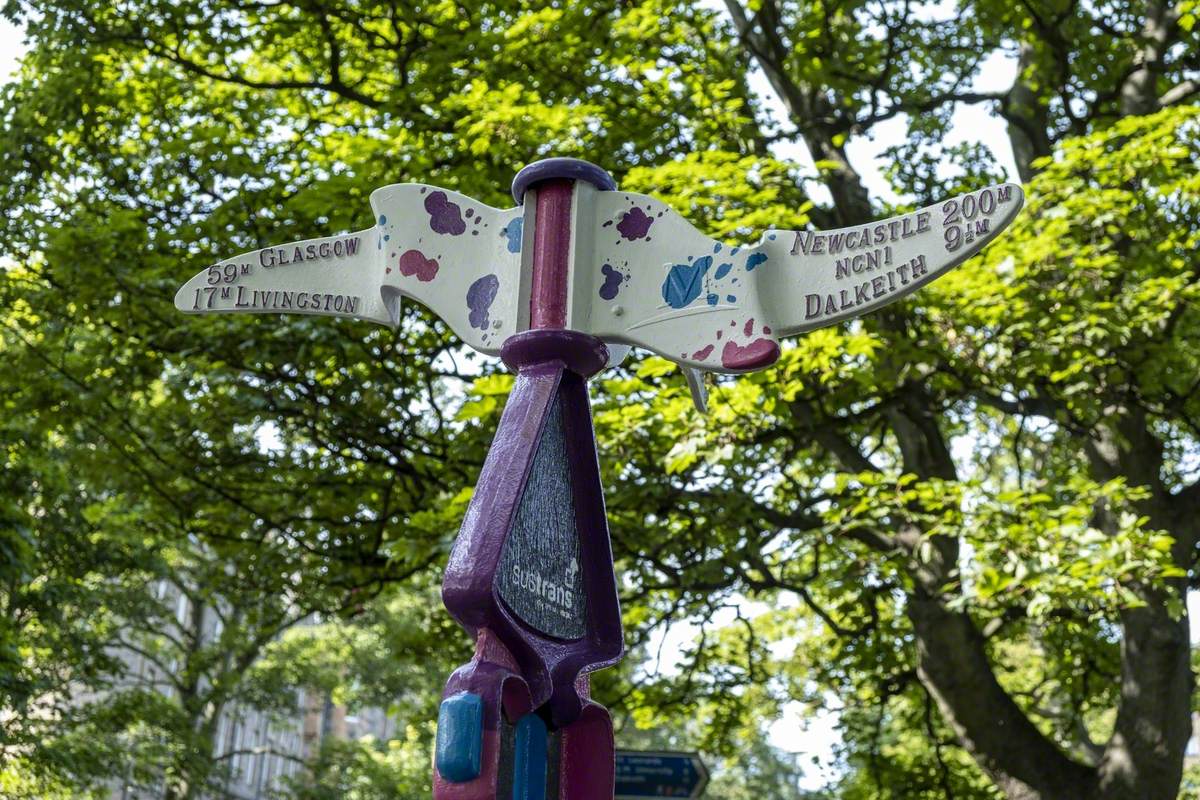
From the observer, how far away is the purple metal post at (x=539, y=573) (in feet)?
7.36

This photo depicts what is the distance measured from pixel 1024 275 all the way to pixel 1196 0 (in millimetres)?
2590

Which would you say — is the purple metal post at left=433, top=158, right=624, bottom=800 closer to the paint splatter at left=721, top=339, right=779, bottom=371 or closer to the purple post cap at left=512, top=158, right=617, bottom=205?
the purple post cap at left=512, top=158, right=617, bottom=205

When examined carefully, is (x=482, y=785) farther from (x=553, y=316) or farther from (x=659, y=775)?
(x=659, y=775)

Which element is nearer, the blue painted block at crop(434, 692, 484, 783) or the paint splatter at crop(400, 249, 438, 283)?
the blue painted block at crop(434, 692, 484, 783)

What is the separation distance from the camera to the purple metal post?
2.24 meters

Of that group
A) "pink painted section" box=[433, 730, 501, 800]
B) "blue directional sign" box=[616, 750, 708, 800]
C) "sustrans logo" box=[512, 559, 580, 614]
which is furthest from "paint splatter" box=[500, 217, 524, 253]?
"blue directional sign" box=[616, 750, 708, 800]

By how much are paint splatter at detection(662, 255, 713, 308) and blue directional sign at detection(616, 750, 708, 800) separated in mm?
10166

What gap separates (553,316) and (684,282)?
27 cm

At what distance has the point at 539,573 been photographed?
244cm

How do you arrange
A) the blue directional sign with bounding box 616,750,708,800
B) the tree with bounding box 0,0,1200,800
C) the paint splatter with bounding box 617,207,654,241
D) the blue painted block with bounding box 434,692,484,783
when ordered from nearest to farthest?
the blue painted block with bounding box 434,692,484,783 → the paint splatter with bounding box 617,207,654,241 → the tree with bounding box 0,0,1200,800 → the blue directional sign with bounding box 616,750,708,800

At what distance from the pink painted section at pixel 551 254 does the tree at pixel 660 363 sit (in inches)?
253

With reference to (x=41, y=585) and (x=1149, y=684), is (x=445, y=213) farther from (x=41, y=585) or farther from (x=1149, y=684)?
(x=41, y=585)

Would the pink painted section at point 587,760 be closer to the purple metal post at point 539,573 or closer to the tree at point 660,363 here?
Answer: the purple metal post at point 539,573

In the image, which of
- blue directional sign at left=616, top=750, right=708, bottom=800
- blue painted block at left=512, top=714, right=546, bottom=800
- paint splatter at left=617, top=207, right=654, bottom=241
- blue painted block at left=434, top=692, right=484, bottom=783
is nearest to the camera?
blue painted block at left=434, top=692, right=484, bottom=783
